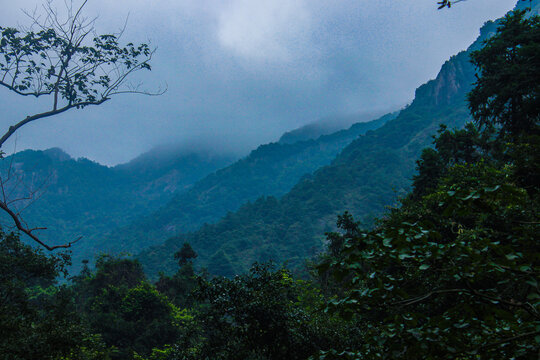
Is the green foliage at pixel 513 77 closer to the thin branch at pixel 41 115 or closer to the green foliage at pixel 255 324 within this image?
the green foliage at pixel 255 324

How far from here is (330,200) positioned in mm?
119312

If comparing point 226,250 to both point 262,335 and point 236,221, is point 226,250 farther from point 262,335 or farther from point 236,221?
point 262,335

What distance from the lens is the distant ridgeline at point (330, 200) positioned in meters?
103

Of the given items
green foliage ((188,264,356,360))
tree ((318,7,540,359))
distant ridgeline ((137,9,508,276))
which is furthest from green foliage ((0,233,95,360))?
distant ridgeline ((137,9,508,276))

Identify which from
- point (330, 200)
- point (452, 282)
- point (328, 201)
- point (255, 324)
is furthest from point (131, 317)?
point (330, 200)

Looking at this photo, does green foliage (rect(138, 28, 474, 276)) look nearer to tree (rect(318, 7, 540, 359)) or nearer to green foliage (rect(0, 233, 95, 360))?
green foliage (rect(0, 233, 95, 360))

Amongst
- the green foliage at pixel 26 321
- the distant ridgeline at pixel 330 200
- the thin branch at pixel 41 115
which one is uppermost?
the thin branch at pixel 41 115

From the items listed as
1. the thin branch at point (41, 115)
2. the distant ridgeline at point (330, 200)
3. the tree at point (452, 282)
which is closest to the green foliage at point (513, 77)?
the tree at point (452, 282)

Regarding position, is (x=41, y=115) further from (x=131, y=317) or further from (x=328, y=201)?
(x=328, y=201)

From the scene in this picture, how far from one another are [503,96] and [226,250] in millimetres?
A: 94988

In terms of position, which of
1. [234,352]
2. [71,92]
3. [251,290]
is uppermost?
[71,92]

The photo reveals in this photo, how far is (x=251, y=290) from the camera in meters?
9.74

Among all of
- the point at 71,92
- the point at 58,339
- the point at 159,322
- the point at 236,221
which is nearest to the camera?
the point at 71,92

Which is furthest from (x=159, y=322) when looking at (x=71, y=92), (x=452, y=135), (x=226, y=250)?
(x=226, y=250)
